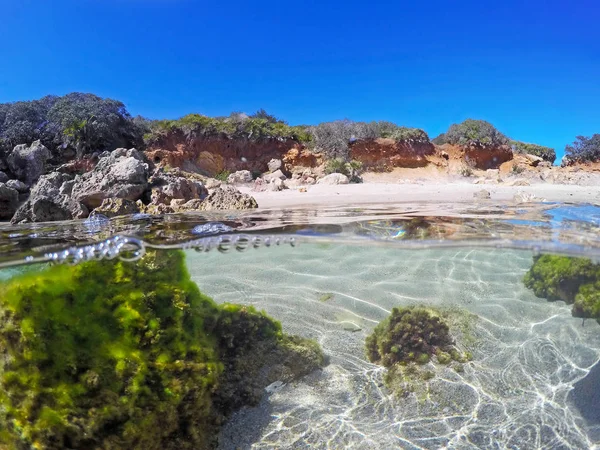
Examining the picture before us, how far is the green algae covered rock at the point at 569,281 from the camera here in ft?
14.7

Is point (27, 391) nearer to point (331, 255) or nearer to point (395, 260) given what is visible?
point (331, 255)

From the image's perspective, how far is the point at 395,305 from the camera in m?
4.76

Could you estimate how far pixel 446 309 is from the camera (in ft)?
15.5

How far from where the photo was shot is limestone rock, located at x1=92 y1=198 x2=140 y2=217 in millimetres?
7451

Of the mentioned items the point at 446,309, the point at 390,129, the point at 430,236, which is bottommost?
the point at 446,309

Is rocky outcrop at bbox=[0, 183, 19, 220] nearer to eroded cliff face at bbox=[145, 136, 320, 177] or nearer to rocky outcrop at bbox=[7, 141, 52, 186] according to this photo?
rocky outcrop at bbox=[7, 141, 52, 186]

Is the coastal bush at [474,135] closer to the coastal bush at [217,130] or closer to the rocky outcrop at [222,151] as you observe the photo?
the coastal bush at [217,130]

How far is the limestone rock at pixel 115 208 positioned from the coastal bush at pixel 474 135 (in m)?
19.2

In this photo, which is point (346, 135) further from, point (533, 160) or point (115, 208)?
point (115, 208)

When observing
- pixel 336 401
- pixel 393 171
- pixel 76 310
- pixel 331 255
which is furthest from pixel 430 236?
pixel 393 171

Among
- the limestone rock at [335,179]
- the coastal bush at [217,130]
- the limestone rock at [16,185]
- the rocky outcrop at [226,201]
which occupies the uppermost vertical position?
the coastal bush at [217,130]

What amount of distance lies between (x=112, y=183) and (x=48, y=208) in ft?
5.05

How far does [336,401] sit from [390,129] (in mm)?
20846

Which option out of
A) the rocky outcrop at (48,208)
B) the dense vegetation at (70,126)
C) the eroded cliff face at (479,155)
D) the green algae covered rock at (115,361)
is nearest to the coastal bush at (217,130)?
the dense vegetation at (70,126)
